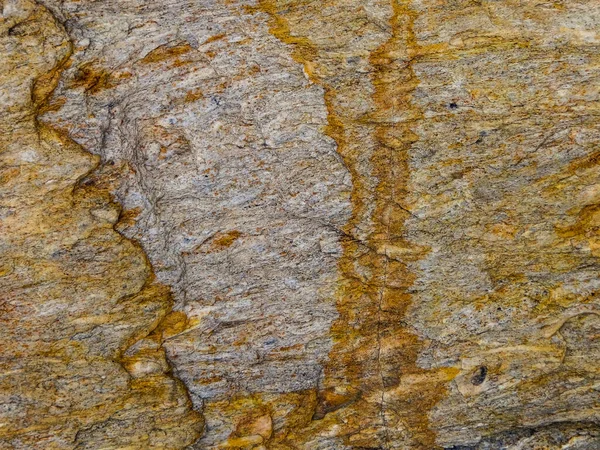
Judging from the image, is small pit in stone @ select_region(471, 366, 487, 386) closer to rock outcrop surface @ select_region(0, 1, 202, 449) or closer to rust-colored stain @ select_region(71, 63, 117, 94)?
rock outcrop surface @ select_region(0, 1, 202, 449)

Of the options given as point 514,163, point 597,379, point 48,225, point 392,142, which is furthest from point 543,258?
point 48,225

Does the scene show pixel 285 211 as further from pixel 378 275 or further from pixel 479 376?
→ pixel 479 376

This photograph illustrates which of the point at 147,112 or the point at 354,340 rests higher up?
the point at 147,112

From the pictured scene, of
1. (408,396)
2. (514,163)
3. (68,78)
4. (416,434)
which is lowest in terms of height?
(416,434)

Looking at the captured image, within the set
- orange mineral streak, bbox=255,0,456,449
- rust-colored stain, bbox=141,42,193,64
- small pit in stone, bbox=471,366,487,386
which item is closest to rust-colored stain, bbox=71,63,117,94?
rust-colored stain, bbox=141,42,193,64

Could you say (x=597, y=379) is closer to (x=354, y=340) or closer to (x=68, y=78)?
(x=354, y=340)

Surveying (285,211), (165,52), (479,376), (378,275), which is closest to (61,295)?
(285,211)
